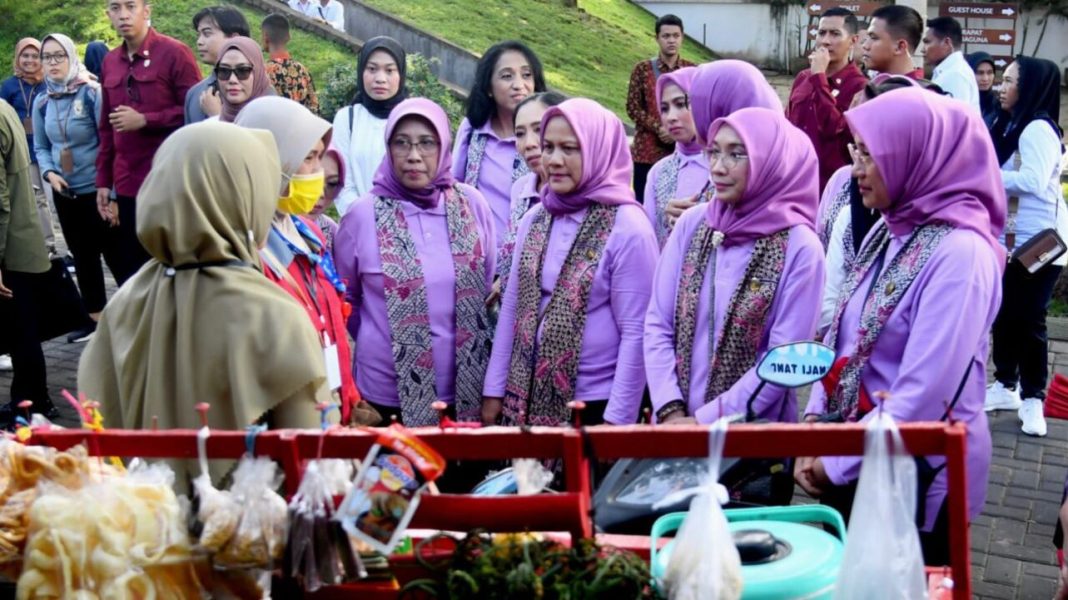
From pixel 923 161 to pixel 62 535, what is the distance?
2422 mm

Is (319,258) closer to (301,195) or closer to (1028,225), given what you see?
(301,195)

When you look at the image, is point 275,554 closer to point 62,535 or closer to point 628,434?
point 62,535

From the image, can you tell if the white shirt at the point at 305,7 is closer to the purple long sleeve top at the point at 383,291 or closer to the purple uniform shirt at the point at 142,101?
the purple uniform shirt at the point at 142,101

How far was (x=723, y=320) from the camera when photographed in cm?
382

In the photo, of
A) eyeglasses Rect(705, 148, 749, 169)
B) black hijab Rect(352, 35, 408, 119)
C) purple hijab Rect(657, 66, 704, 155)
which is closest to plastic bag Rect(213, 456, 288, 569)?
eyeglasses Rect(705, 148, 749, 169)

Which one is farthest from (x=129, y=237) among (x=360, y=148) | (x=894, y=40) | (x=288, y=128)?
(x=894, y=40)

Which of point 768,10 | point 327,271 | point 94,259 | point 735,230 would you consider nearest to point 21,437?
point 327,271

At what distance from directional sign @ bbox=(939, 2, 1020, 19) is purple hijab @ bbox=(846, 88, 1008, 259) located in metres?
14.1

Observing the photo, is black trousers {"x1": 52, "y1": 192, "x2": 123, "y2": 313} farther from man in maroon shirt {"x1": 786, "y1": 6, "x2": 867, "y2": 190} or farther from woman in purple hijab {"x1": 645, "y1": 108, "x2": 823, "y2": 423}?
woman in purple hijab {"x1": 645, "y1": 108, "x2": 823, "y2": 423}

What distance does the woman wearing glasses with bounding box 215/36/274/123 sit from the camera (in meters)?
6.50

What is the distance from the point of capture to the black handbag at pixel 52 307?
21.5 ft

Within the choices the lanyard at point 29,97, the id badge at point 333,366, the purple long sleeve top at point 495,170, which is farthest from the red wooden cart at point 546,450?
the lanyard at point 29,97

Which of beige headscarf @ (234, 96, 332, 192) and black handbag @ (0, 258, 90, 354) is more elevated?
beige headscarf @ (234, 96, 332, 192)

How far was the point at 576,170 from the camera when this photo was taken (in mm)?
4320
